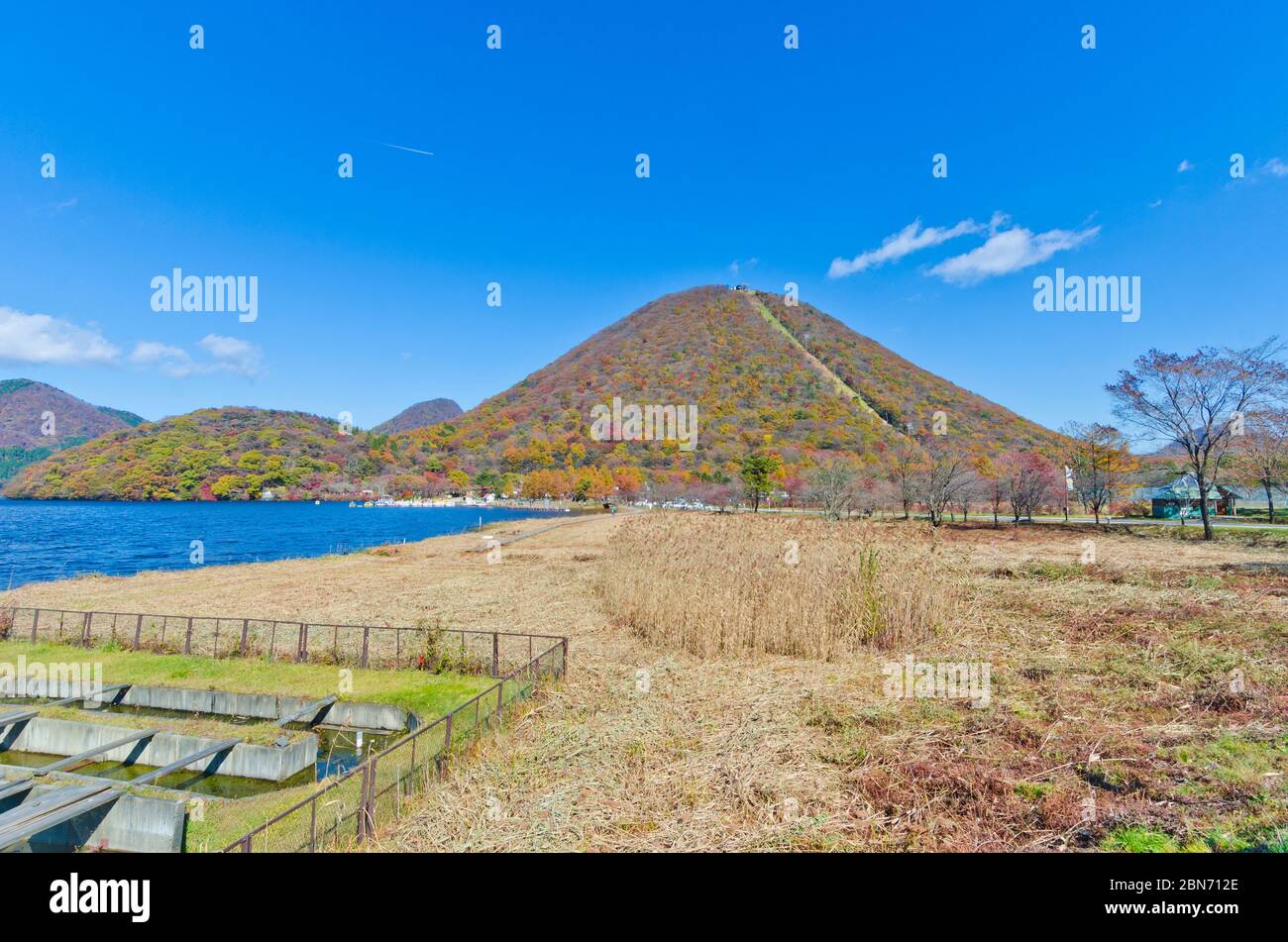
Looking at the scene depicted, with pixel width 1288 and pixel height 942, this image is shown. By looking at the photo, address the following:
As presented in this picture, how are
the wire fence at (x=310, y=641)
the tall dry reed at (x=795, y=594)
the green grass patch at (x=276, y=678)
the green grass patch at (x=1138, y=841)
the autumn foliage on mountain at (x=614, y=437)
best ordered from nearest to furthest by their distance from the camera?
the green grass patch at (x=1138, y=841) → the green grass patch at (x=276, y=678) → the tall dry reed at (x=795, y=594) → the wire fence at (x=310, y=641) → the autumn foliage on mountain at (x=614, y=437)

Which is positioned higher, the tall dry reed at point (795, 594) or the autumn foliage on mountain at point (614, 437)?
the autumn foliage on mountain at point (614, 437)

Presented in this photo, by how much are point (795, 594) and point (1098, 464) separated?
44.0 metres

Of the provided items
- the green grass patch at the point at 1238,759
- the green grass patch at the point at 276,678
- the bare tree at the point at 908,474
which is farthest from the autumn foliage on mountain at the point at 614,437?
the green grass patch at the point at 1238,759

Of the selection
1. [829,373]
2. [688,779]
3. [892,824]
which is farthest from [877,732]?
[829,373]

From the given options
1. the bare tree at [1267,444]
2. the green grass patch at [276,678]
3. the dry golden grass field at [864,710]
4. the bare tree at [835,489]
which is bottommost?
the green grass patch at [276,678]

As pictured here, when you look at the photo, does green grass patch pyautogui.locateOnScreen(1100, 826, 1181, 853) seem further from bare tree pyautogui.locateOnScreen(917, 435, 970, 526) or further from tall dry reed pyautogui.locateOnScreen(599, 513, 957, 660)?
bare tree pyautogui.locateOnScreen(917, 435, 970, 526)

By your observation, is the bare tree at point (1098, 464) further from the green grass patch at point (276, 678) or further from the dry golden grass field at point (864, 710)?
the green grass patch at point (276, 678)

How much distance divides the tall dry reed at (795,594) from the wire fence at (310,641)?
9.19 ft

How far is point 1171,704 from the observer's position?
24.5 feet

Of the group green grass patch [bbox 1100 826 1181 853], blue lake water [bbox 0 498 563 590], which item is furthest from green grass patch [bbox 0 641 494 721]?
blue lake water [bbox 0 498 563 590]

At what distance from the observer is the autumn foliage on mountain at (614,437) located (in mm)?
107312

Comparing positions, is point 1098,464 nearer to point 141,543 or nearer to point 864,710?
point 864,710

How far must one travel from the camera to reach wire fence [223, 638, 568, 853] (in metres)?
5.57
